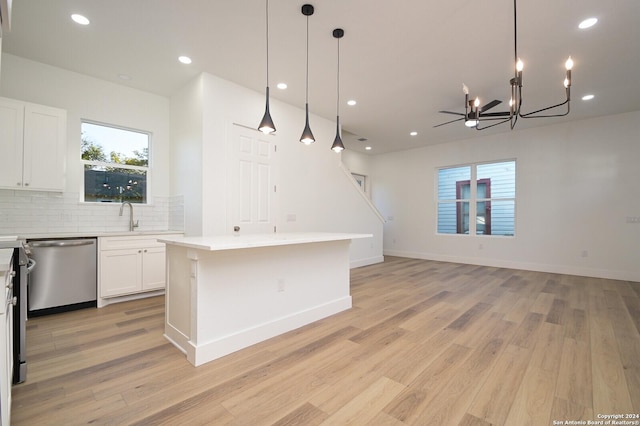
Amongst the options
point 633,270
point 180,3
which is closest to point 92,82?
point 180,3

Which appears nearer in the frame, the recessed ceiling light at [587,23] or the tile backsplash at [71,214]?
the recessed ceiling light at [587,23]

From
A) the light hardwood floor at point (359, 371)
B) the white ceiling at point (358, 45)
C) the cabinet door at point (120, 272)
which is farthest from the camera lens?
the cabinet door at point (120, 272)

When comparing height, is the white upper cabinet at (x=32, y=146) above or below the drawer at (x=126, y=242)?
above

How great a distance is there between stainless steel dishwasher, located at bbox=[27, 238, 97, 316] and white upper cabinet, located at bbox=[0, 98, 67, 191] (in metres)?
0.80

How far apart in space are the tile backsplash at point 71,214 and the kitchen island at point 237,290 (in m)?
2.11

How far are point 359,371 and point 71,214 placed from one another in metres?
4.22

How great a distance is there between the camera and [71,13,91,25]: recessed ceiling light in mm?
2809

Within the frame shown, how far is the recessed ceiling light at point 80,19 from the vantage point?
2.81 metres

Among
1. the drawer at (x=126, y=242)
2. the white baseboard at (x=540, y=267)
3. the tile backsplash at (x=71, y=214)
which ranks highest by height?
the tile backsplash at (x=71, y=214)

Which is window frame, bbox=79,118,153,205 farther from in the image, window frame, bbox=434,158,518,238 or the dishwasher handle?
window frame, bbox=434,158,518,238

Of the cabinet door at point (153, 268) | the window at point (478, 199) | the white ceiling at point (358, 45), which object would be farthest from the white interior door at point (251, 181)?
the window at point (478, 199)

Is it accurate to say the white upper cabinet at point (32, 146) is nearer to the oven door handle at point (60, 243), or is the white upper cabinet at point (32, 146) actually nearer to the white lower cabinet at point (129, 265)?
the oven door handle at point (60, 243)

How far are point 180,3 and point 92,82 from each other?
2367 mm

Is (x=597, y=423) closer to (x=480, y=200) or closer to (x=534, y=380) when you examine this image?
(x=534, y=380)
